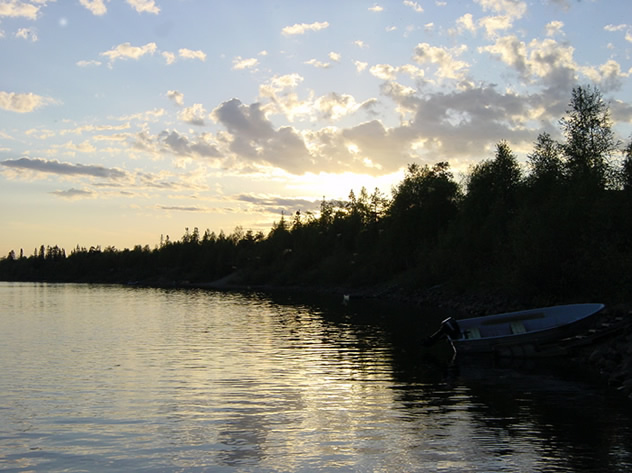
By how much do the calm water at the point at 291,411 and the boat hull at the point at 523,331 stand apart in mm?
2781

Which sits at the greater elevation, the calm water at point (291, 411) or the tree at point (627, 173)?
the tree at point (627, 173)

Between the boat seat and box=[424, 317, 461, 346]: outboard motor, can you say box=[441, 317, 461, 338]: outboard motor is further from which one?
the boat seat

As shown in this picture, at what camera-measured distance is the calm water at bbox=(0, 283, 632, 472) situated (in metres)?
18.6

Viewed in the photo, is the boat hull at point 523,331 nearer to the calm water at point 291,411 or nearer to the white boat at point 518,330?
the white boat at point 518,330

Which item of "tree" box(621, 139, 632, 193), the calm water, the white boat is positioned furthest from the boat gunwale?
"tree" box(621, 139, 632, 193)

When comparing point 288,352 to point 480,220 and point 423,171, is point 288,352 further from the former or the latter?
point 423,171

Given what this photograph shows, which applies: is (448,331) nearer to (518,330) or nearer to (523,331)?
(518,330)

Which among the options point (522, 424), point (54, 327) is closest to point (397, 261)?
point (54, 327)

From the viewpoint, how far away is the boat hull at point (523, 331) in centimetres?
3944

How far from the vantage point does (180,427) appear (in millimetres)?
22422

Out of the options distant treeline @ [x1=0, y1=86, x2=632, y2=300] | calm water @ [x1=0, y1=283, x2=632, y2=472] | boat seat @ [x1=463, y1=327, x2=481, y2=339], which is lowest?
calm water @ [x1=0, y1=283, x2=632, y2=472]

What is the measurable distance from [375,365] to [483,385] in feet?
26.1

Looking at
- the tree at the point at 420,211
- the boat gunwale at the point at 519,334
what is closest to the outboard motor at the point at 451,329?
the boat gunwale at the point at 519,334

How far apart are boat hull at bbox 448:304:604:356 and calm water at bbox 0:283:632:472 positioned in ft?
9.13
